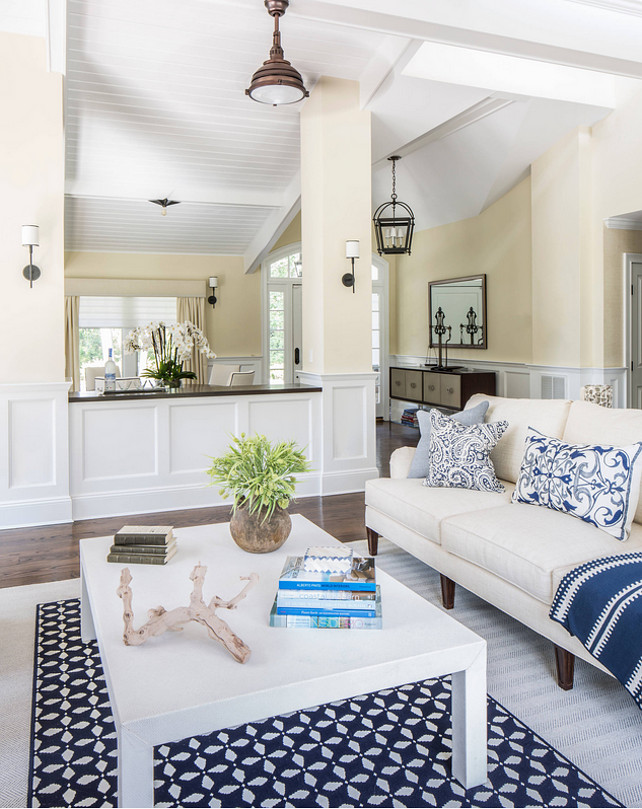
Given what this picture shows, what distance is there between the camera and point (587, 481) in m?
2.59

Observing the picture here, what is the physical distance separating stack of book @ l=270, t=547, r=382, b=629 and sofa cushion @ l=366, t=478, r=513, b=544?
40.6 inches

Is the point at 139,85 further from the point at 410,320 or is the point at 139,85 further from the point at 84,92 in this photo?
the point at 410,320

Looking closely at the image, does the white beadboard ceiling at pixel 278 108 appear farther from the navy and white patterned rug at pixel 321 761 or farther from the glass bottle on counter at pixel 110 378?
the navy and white patterned rug at pixel 321 761

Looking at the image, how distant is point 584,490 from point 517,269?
4.72 meters

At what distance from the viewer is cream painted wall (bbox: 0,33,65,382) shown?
13.5 ft

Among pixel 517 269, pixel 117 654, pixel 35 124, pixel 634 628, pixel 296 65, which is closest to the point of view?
pixel 117 654

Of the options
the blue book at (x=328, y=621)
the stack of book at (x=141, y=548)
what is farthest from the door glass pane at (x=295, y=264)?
the blue book at (x=328, y=621)

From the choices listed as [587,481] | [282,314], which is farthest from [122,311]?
[587,481]

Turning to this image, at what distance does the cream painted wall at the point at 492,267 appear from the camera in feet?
22.2

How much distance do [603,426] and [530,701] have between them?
1258mm

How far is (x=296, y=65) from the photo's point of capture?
15.3 feet

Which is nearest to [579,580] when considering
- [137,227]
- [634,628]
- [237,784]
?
[634,628]

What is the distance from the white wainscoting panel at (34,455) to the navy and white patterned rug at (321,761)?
2.24 metres

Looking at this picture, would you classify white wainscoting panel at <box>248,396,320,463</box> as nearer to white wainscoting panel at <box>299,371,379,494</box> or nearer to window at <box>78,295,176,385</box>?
white wainscoting panel at <box>299,371,379,494</box>
